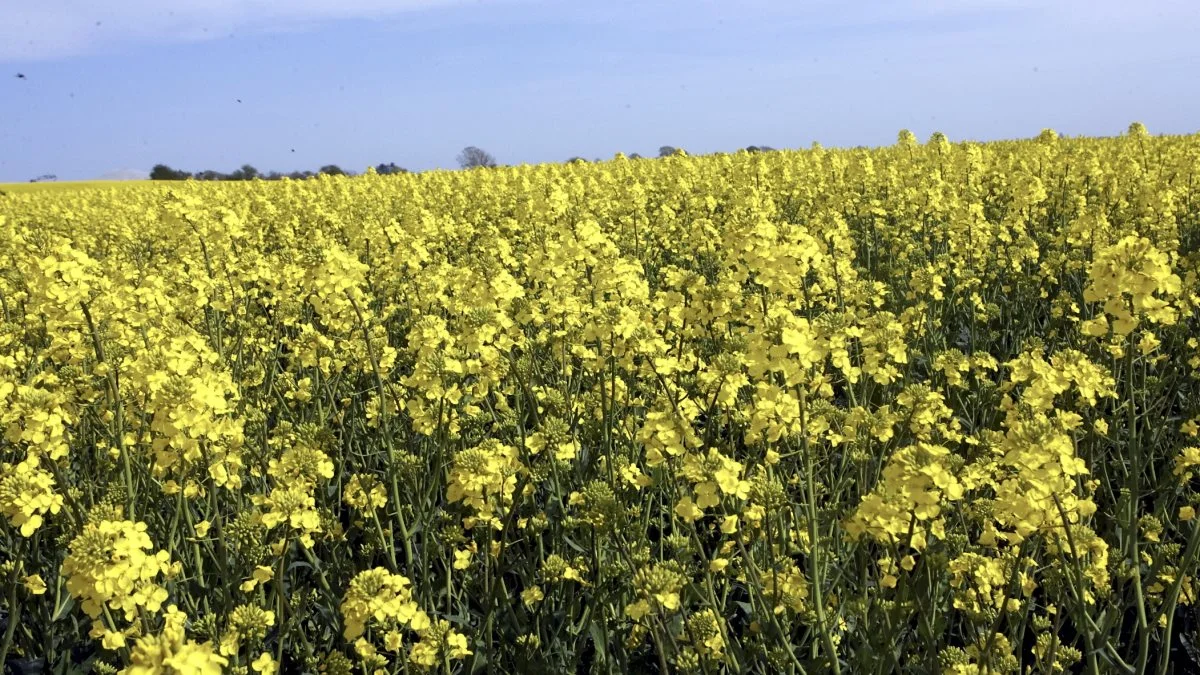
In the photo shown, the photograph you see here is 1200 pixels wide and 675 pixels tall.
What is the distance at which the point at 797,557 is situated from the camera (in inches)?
169

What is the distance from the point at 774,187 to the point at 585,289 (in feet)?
30.7

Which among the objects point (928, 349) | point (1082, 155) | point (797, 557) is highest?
point (1082, 155)

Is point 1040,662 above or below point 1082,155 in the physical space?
below

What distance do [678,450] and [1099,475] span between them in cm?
320

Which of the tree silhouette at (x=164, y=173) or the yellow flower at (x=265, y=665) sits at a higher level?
the tree silhouette at (x=164, y=173)

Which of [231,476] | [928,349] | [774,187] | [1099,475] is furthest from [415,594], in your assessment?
[774,187]

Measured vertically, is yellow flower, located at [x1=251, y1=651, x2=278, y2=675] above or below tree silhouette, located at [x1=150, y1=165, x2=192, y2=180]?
below

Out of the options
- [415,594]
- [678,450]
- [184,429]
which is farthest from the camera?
[415,594]

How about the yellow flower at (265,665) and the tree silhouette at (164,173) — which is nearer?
the yellow flower at (265,665)

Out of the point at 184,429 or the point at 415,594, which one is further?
the point at 415,594

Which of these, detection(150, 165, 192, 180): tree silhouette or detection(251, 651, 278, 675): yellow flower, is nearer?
detection(251, 651, 278, 675): yellow flower

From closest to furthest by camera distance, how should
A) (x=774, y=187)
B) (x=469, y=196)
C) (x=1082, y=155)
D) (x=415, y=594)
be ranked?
(x=415, y=594) → (x=1082, y=155) → (x=774, y=187) → (x=469, y=196)

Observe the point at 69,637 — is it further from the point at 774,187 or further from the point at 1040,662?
the point at 774,187

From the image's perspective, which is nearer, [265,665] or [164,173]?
[265,665]
